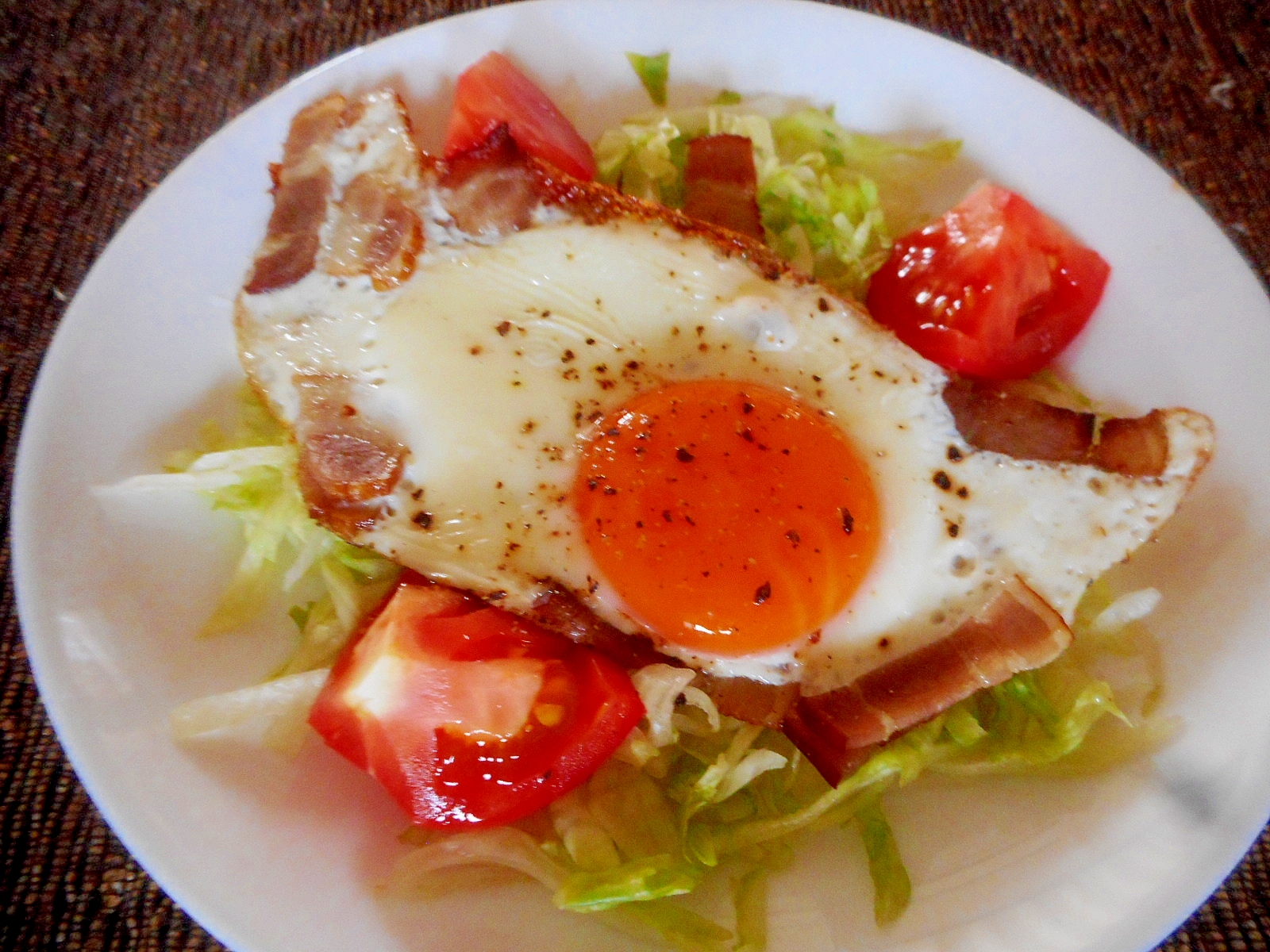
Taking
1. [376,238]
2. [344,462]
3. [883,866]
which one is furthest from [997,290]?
[344,462]

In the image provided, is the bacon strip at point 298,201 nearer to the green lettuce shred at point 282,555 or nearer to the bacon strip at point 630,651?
the green lettuce shred at point 282,555

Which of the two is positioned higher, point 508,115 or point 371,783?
point 508,115

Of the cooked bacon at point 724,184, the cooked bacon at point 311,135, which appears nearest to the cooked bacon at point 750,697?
the cooked bacon at point 724,184

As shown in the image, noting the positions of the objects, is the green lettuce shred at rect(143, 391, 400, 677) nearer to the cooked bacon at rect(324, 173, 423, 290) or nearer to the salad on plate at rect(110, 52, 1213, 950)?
the salad on plate at rect(110, 52, 1213, 950)

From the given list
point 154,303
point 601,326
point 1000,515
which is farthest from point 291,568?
point 1000,515

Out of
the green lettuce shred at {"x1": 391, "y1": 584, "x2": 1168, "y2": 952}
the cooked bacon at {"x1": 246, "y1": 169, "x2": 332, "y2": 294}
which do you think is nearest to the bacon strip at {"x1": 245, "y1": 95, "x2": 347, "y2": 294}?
the cooked bacon at {"x1": 246, "y1": 169, "x2": 332, "y2": 294}

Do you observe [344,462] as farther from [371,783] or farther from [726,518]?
[726,518]
